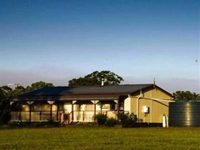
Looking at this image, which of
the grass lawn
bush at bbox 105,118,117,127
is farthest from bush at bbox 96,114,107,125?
the grass lawn

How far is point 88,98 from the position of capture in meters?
48.7

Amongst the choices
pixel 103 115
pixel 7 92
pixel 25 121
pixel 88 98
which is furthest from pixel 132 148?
pixel 7 92

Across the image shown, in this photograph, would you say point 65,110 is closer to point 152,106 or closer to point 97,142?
point 152,106

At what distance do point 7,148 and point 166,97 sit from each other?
124 feet

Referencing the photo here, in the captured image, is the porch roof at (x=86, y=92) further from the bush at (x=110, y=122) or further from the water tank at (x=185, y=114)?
the bush at (x=110, y=122)

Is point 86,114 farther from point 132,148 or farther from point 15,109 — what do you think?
point 132,148

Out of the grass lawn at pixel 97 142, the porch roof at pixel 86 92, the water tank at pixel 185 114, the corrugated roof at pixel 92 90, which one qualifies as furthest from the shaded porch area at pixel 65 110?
the grass lawn at pixel 97 142

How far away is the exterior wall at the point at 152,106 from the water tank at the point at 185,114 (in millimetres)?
3739

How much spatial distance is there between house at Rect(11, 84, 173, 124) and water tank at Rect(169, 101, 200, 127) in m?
3.63

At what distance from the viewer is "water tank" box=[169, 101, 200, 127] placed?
44094 millimetres

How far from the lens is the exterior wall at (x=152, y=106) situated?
47906mm

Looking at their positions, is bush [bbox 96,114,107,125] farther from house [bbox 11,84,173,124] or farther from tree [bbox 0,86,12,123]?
tree [bbox 0,86,12,123]

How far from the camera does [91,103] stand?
166 ft

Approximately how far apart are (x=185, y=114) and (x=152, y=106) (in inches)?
232
